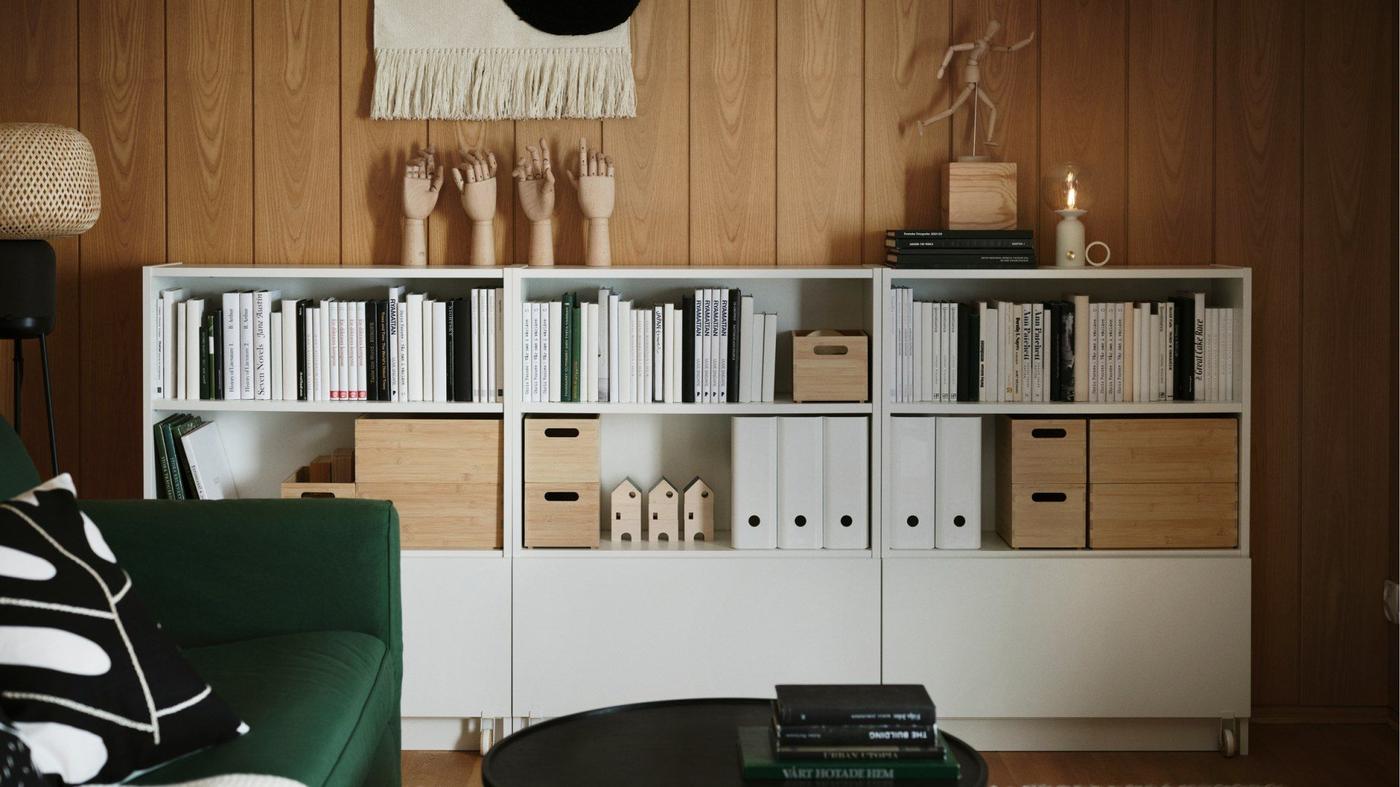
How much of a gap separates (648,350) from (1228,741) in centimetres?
157

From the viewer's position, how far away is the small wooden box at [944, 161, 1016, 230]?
330cm

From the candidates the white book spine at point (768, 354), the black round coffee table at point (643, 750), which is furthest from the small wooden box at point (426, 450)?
the black round coffee table at point (643, 750)

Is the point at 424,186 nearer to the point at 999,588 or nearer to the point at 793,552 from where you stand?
the point at 793,552

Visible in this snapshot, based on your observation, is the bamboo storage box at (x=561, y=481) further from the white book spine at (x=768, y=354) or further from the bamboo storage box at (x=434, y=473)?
the white book spine at (x=768, y=354)

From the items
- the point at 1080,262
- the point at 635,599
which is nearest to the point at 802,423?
the point at 635,599

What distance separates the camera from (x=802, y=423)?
10.5 feet

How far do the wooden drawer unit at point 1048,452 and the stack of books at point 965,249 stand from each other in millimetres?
362

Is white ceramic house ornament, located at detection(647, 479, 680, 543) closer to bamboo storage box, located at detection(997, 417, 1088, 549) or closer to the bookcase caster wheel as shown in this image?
bamboo storage box, located at detection(997, 417, 1088, 549)

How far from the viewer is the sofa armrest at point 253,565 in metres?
2.44

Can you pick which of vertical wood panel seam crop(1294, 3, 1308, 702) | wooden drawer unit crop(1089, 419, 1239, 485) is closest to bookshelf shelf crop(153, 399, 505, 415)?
wooden drawer unit crop(1089, 419, 1239, 485)

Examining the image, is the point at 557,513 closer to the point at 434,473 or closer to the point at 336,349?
the point at 434,473

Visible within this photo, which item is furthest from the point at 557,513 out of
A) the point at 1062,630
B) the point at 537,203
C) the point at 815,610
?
the point at 1062,630

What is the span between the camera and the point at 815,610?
3.20 metres

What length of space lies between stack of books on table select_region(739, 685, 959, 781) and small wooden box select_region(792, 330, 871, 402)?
134 cm
